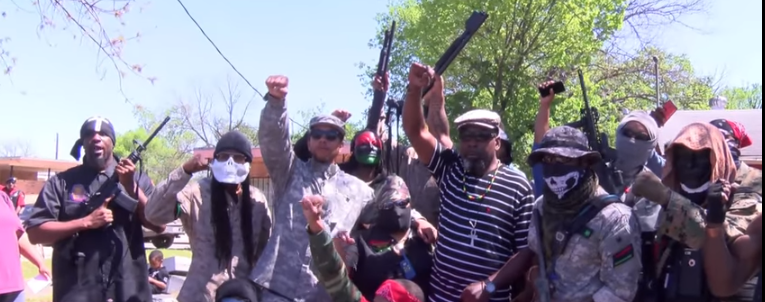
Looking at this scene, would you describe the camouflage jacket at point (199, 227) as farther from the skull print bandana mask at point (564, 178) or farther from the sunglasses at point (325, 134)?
the skull print bandana mask at point (564, 178)

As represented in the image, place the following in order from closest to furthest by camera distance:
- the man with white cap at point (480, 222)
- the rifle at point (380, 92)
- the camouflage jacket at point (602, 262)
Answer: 1. the camouflage jacket at point (602, 262)
2. the man with white cap at point (480, 222)
3. the rifle at point (380, 92)

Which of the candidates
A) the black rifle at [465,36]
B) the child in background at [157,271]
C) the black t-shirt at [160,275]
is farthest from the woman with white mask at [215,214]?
the black t-shirt at [160,275]

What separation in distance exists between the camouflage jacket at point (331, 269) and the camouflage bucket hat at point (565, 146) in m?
1.12

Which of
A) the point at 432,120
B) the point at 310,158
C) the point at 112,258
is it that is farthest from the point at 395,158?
the point at 112,258

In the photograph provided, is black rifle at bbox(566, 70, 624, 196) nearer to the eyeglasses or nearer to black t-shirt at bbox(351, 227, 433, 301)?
black t-shirt at bbox(351, 227, 433, 301)

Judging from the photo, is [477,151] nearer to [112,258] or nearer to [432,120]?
[432,120]

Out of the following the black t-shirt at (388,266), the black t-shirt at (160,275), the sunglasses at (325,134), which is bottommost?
the black t-shirt at (160,275)

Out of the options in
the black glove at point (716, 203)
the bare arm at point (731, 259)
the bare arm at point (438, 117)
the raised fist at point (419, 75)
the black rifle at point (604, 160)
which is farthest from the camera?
the bare arm at point (438, 117)

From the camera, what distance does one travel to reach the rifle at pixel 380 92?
5391 mm

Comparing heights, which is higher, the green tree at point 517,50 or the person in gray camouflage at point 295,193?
the green tree at point 517,50

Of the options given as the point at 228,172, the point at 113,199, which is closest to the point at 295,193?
the point at 228,172

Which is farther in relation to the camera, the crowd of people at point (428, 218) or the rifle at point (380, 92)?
the rifle at point (380, 92)

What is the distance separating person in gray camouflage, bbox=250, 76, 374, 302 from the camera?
432 cm

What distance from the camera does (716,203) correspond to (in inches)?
132
